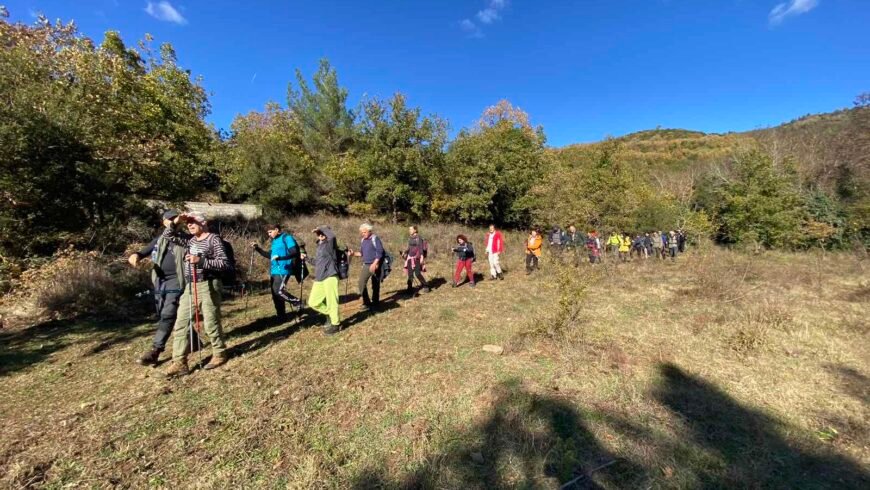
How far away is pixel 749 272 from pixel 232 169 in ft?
71.2

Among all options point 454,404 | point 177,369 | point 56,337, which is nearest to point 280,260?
point 177,369

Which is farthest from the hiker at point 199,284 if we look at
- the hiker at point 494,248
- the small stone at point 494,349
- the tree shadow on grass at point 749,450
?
the hiker at point 494,248

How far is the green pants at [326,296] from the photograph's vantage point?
19.1 ft

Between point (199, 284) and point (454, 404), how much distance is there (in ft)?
11.0

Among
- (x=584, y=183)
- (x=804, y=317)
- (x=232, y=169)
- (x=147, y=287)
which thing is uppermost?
(x=232, y=169)

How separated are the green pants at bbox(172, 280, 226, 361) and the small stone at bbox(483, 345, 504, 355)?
3.61 meters

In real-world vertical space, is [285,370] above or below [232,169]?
below

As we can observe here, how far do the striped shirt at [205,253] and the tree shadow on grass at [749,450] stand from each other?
532 cm

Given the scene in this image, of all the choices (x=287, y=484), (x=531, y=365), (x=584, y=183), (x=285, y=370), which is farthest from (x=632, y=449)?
(x=584, y=183)

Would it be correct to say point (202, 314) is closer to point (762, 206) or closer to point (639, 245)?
point (639, 245)

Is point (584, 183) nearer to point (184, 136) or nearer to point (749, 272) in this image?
point (749, 272)

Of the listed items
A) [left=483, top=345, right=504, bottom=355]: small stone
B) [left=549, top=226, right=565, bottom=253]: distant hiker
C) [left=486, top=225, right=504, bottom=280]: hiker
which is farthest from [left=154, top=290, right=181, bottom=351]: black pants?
[left=549, top=226, right=565, bottom=253]: distant hiker

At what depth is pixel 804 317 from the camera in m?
7.66

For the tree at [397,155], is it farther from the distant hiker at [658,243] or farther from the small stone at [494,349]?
the small stone at [494,349]
